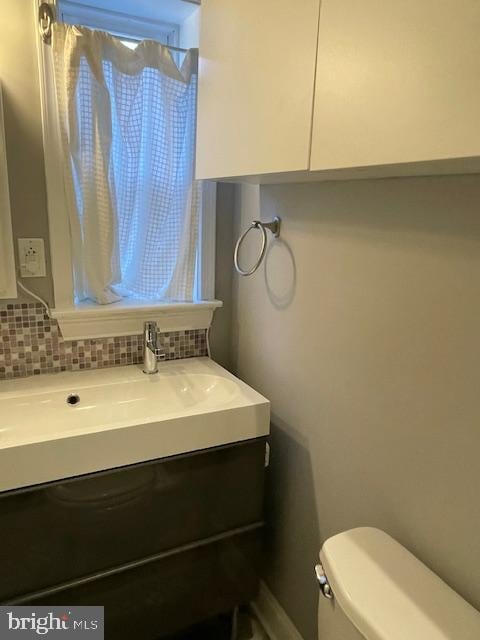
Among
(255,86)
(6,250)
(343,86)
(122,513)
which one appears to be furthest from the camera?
(6,250)

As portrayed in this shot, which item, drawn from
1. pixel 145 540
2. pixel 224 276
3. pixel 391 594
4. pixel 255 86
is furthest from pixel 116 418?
pixel 255 86

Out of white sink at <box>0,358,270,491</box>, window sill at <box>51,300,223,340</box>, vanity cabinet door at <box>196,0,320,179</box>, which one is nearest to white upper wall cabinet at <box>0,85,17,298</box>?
window sill at <box>51,300,223,340</box>

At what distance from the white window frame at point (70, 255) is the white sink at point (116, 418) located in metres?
0.16

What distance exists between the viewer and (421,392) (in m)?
0.98

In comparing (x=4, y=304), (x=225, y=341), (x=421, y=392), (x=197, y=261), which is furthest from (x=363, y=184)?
(x=4, y=304)

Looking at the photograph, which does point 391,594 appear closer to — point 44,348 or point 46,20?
point 44,348

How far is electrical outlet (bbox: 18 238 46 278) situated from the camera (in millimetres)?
1403

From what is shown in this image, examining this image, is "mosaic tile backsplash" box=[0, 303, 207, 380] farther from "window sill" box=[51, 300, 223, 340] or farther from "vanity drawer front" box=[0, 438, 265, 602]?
"vanity drawer front" box=[0, 438, 265, 602]

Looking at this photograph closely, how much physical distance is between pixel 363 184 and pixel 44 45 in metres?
1.00

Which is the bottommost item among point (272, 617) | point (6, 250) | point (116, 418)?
point (272, 617)

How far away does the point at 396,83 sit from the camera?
677 mm

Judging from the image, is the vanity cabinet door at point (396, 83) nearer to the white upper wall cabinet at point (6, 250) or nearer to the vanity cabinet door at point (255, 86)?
the vanity cabinet door at point (255, 86)

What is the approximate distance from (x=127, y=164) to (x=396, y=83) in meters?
1.04

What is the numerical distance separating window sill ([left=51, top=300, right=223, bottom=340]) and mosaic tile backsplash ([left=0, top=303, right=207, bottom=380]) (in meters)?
0.03
